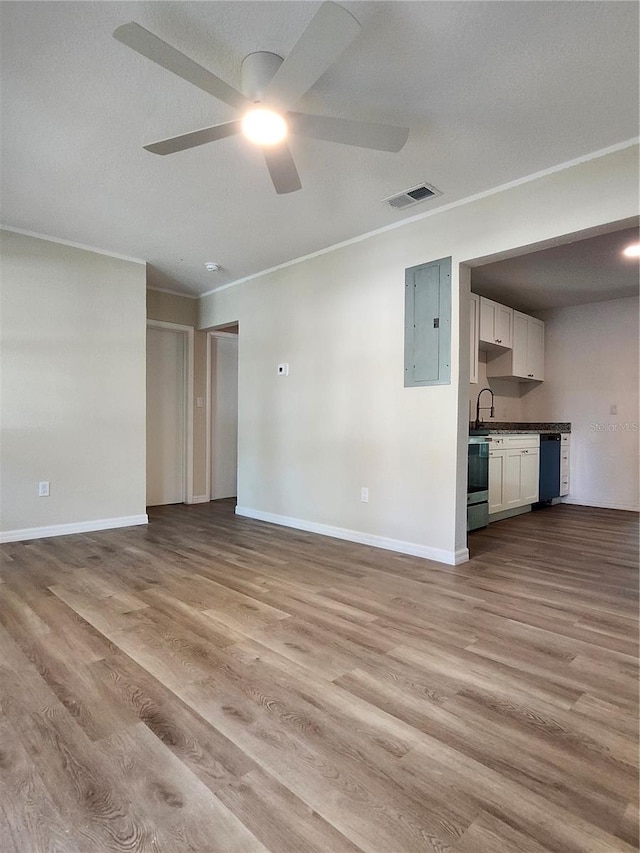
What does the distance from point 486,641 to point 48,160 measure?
3.49 meters

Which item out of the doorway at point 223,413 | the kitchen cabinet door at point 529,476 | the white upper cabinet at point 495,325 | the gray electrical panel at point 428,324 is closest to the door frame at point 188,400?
the doorway at point 223,413

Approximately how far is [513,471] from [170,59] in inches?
181

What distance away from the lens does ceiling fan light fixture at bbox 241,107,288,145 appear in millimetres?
1997

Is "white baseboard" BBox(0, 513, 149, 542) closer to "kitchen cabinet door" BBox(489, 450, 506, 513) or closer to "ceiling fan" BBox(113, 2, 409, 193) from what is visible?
"ceiling fan" BBox(113, 2, 409, 193)

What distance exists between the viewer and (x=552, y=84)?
213 centimetres

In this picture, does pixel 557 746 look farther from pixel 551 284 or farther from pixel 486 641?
pixel 551 284

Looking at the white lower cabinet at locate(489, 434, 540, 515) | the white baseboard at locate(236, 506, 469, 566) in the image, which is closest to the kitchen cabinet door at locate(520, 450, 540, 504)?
the white lower cabinet at locate(489, 434, 540, 515)

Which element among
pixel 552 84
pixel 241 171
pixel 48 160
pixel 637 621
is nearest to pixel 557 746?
pixel 637 621

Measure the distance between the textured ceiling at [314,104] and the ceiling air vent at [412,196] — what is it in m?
0.07

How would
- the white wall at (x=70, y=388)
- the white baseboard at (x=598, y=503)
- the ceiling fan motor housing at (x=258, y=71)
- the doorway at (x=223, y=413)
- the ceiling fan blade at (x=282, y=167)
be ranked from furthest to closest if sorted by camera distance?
the doorway at (x=223, y=413)
the white baseboard at (x=598, y=503)
the white wall at (x=70, y=388)
the ceiling fan blade at (x=282, y=167)
the ceiling fan motor housing at (x=258, y=71)

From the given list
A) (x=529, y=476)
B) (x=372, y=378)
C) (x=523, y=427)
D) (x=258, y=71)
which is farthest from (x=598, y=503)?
(x=258, y=71)

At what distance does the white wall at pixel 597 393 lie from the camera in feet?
18.5

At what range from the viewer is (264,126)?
2057 mm

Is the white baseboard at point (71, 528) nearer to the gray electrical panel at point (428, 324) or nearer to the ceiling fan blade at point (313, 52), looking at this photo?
the gray electrical panel at point (428, 324)
